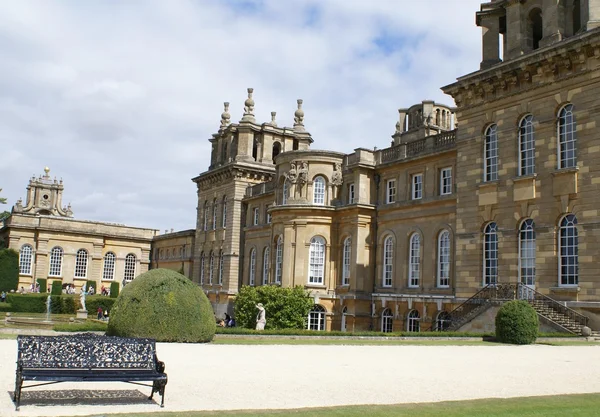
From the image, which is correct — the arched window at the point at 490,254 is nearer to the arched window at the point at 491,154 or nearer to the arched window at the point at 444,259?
the arched window at the point at 491,154

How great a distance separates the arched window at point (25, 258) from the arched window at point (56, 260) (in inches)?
77.2

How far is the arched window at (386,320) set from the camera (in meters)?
33.8

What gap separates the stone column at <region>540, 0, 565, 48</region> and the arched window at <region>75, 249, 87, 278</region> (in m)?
52.1

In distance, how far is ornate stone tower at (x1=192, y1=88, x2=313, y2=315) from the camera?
158ft

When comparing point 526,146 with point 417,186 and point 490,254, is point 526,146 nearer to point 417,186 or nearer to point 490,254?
point 490,254

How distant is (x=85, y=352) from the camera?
9516 mm

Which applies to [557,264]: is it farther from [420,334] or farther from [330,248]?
[330,248]

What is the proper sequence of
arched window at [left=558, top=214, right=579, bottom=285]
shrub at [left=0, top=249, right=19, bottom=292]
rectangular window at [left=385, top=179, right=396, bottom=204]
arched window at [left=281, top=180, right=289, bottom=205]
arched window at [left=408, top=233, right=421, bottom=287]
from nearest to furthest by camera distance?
arched window at [left=558, top=214, right=579, bottom=285]
arched window at [left=408, top=233, right=421, bottom=287]
rectangular window at [left=385, top=179, right=396, bottom=204]
arched window at [left=281, top=180, right=289, bottom=205]
shrub at [left=0, top=249, right=19, bottom=292]

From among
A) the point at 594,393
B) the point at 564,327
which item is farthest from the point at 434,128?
the point at 594,393

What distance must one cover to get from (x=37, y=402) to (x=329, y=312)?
2813cm

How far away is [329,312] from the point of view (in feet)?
119

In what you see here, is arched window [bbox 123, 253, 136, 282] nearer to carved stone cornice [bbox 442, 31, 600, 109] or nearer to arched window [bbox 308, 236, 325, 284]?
arched window [bbox 308, 236, 325, 284]

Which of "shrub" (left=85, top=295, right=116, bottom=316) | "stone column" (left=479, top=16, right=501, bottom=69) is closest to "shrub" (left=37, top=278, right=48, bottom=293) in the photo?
"shrub" (left=85, top=295, right=116, bottom=316)

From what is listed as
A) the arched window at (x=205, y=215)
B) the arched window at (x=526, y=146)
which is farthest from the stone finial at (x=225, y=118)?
the arched window at (x=526, y=146)
